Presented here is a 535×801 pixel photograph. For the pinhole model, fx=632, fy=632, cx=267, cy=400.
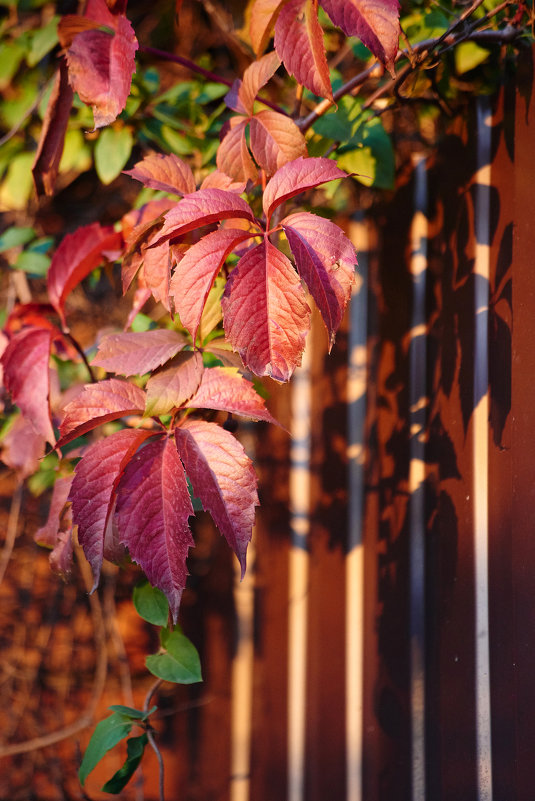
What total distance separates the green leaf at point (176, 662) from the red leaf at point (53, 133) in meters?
0.60

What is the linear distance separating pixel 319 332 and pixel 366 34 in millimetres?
686

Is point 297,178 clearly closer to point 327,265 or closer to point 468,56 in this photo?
point 327,265

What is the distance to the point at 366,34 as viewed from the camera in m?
0.60

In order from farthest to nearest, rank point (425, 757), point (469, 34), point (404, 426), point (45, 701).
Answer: point (45, 701)
point (404, 426)
point (425, 757)
point (469, 34)

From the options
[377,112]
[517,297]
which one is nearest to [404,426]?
[517,297]

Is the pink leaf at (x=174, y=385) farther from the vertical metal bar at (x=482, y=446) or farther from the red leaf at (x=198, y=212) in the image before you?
the vertical metal bar at (x=482, y=446)

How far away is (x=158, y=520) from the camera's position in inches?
24.4

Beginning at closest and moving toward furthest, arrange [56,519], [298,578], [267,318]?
1. [267,318]
2. [56,519]
3. [298,578]

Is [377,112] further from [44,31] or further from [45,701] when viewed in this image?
[45,701]

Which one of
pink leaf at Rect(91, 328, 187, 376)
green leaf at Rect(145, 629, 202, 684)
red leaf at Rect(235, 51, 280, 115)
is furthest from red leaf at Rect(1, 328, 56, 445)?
red leaf at Rect(235, 51, 280, 115)

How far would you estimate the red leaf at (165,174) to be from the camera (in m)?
0.72

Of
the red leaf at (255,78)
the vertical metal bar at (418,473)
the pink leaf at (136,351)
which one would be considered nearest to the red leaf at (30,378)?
the pink leaf at (136,351)

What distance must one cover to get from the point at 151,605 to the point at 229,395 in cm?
30

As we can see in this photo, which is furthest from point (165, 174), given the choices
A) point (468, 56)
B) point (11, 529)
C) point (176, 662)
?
point (11, 529)
